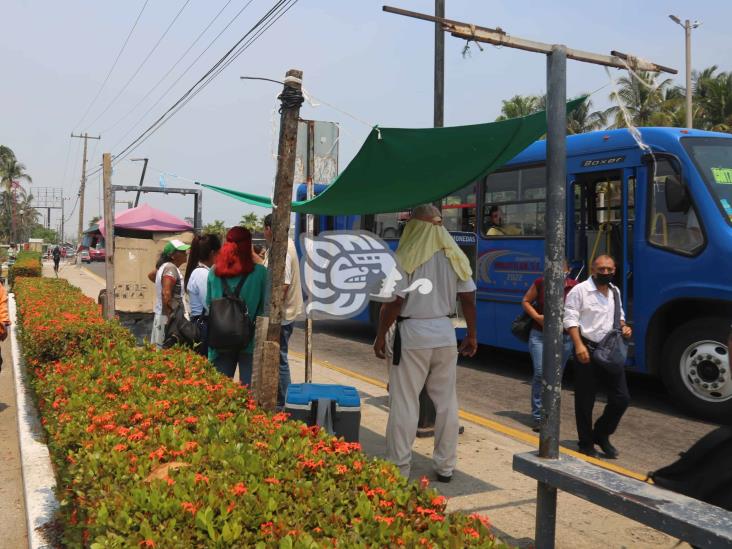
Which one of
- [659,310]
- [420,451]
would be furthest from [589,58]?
[659,310]

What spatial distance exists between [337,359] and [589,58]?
8174 mm

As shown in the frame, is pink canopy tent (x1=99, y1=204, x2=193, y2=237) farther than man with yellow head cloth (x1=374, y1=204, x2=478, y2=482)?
Yes

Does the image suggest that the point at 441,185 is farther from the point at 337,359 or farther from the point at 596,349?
the point at 337,359

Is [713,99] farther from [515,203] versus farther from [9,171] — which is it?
[9,171]

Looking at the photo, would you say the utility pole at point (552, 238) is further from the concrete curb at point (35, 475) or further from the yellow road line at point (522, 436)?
the concrete curb at point (35, 475)

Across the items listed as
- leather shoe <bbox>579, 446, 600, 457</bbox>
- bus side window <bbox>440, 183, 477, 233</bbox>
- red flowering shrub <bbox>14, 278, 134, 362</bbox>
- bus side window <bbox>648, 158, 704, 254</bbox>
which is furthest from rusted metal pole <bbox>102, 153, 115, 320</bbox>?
bus side window <bbox>648, 158, 704, 254</bbox>

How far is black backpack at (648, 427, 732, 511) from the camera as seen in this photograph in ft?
9.70

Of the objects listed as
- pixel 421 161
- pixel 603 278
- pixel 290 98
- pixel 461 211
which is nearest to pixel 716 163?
pixel 603 278

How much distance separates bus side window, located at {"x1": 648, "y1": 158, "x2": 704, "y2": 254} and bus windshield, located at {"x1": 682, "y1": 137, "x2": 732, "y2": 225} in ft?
0.82

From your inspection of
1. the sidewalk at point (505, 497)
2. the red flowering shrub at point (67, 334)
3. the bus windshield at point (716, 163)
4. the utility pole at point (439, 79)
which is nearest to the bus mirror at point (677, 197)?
the bus windshield at point (716, 163)

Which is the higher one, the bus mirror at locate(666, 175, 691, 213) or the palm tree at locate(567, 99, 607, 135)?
the palm tree at locate(567, 99, 607, 135)

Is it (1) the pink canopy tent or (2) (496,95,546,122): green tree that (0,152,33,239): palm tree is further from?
(1) the pink canopy tent

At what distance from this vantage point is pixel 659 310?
7562mm

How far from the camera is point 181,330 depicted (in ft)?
20.8
